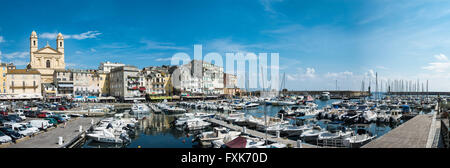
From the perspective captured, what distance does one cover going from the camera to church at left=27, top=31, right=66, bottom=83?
2308 inches

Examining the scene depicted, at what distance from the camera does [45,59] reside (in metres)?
60.6

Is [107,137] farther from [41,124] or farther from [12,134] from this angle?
[41,124]

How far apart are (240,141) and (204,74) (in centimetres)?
6085

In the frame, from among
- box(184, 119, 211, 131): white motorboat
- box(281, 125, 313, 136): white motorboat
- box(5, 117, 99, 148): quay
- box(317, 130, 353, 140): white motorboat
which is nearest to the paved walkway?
box(317, 130, 353, 140): white motorboat

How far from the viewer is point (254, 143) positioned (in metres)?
13.9

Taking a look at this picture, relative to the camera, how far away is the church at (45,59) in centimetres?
5862

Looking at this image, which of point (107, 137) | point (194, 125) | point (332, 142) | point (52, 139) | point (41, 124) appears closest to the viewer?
point (332, 142)

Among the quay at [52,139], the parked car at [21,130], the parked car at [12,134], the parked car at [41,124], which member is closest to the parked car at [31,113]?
the parked car at [41,124]

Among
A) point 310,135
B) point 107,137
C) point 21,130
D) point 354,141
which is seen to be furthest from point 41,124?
point 354,141

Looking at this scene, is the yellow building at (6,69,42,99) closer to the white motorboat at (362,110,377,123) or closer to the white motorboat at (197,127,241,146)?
the white motorboat at (197,127,241,146)
